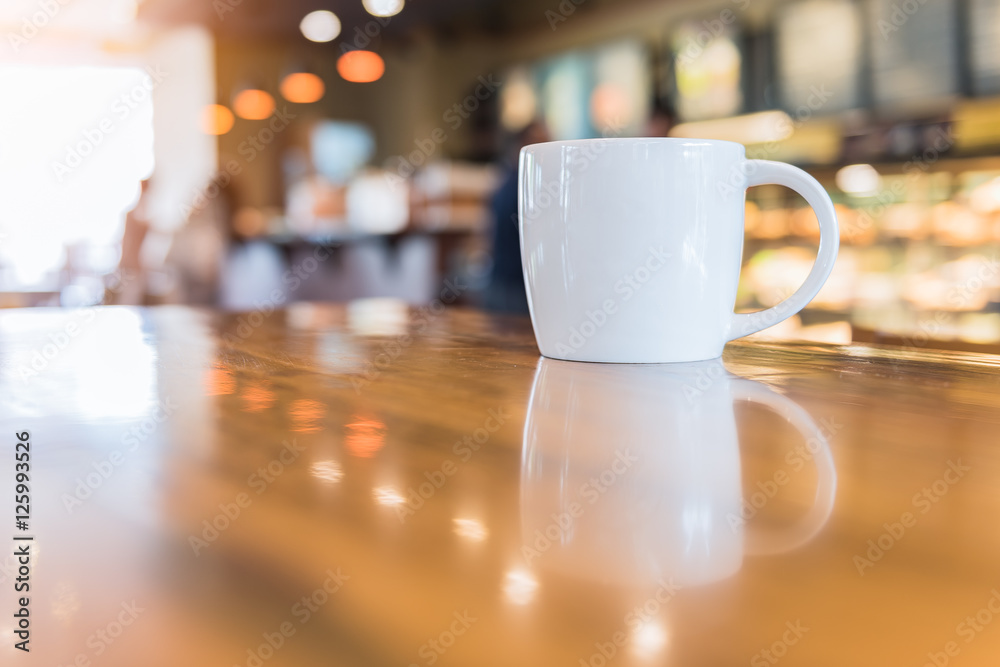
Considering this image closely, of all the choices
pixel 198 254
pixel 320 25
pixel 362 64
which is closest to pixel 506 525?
pixel 198 254

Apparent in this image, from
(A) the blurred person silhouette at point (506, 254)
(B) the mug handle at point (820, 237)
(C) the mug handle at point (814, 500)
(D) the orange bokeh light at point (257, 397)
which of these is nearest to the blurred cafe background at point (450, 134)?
(A) the blurred person silhouette at point (506, 254)

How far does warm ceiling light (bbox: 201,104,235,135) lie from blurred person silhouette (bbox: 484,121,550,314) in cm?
517

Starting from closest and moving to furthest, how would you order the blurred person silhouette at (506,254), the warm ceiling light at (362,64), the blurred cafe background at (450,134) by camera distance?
the blurred person silhouette at (506,254) → the blurred cafe background at (450,134) → the warm ceiling light at (362,64)

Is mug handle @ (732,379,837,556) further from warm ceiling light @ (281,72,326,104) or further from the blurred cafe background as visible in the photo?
warm ceiling light @ (281,72,326,104)

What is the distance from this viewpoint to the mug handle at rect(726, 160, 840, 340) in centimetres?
45

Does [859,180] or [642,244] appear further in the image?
[859,180]

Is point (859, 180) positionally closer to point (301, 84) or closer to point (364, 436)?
point (364, 436)

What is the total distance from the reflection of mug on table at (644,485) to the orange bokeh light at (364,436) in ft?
0.13

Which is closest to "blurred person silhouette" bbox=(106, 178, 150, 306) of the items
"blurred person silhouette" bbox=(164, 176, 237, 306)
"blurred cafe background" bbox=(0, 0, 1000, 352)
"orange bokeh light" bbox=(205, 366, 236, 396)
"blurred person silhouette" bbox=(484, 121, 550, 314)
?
"blurred cafe background" bbox=(0, 0, 1000, 352)

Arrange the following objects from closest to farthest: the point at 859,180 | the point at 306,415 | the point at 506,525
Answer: the point at 506,525 → the point at 306,415 → the point at 859,180

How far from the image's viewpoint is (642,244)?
0.42 meters

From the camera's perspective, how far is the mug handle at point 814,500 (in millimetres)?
142

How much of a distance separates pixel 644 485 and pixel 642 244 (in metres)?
0.25

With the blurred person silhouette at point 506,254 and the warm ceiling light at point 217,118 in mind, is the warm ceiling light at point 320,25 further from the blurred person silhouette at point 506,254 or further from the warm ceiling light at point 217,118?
the blurred person silhouette at point 506,254
